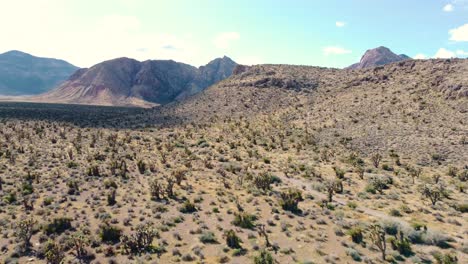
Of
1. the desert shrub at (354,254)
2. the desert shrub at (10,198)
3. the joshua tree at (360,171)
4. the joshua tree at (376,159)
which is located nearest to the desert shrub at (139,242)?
the desert shrub at (354,254)

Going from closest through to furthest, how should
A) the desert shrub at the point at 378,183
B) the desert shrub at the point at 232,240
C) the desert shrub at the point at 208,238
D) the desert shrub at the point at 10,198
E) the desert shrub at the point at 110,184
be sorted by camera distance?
the desert shrub at the point at 232,240 → the desert shrub at the point at 208,238 → the desert shrub at the point at 10,198 → the desert shrub at the point at 378,183 → the desert shrub at the point at 110,184

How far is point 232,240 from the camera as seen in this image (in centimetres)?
2130

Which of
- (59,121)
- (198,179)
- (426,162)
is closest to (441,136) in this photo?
(426,162)

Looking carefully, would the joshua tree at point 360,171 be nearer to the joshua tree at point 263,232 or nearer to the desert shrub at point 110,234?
the joshua tree at point 263,232

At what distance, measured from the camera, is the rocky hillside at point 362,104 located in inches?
1863

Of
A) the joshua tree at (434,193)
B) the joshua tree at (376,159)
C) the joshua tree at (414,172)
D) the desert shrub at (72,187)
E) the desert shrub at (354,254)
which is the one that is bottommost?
the desert shrub at (72,187)

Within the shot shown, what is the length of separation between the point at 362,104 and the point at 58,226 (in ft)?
182

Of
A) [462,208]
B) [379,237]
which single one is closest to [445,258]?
[379,237]

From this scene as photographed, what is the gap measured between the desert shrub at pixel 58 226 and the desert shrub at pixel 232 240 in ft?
34.3

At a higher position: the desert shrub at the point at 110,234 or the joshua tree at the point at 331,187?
the joshua tree at the point at 331,187

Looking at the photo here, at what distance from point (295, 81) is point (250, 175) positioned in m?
61.8

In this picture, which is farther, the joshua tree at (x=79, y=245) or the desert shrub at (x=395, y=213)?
the desert shrub at (x=395, y=213)

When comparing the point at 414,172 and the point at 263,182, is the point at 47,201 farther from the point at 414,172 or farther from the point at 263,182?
the point at 414,172

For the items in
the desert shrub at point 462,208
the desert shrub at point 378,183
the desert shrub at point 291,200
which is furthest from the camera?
the desert shrub at point 378,183
